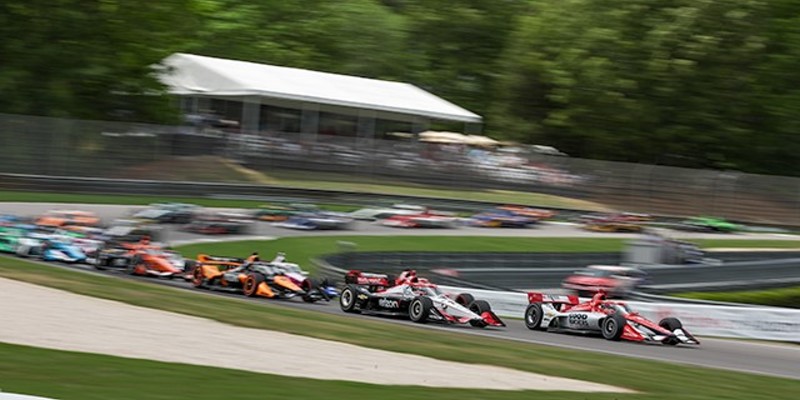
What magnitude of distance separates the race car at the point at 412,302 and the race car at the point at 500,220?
63.0ft

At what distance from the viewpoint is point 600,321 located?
18172 millimetres

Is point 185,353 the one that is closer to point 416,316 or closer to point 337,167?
point 416,316

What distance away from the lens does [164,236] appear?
29.2 m

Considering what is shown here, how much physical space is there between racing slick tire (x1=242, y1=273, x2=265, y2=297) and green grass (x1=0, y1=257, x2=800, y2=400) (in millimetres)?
738

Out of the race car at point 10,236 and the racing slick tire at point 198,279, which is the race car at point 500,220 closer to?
the race car at point 10,236

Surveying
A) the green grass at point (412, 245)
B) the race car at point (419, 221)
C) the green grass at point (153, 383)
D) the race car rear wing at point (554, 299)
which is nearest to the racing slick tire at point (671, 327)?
the race car rear wing at point (554, 299)

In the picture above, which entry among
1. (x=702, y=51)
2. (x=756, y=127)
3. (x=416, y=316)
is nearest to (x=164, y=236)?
(x=416, y=316)

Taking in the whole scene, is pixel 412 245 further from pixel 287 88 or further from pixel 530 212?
pixel 287 88

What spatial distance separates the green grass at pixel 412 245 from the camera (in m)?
29.4

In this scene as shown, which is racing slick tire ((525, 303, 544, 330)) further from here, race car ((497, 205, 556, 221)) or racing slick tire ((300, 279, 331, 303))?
race car ((497, 205, 556, 221))

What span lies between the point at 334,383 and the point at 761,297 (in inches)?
680

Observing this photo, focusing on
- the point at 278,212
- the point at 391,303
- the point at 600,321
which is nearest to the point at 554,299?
the point at 600,321

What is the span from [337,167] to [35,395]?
1267 inches

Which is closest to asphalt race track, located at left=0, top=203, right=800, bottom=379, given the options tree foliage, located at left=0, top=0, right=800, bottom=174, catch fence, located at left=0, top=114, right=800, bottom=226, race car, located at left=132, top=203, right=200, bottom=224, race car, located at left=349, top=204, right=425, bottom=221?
race car, located at left=132, top=203, right=200, bottom=224
